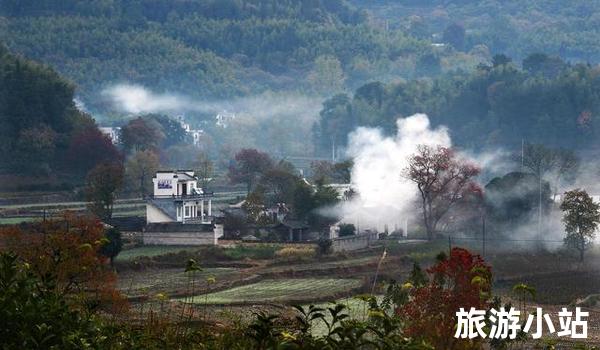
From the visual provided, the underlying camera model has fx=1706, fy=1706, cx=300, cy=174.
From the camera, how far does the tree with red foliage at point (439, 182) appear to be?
47406 mm

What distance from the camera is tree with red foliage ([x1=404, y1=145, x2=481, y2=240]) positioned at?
47.4 m

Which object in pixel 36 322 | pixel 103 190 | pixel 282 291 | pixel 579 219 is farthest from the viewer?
pixel 103 190

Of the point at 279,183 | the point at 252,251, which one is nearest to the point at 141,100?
the point at 279,183

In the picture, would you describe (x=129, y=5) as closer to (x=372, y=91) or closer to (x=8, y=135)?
(x=372, y=91)

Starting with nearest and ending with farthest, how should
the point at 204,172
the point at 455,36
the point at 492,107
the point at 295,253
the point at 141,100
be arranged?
the point at 295,253 < the point at 204,172 < the point at 492,107 < the point at 141,100 < the point at 455,36

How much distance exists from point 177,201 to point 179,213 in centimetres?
35

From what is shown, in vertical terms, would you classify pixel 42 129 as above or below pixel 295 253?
above

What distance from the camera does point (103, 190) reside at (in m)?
48.6

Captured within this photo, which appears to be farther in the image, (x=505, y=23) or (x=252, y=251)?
(x=505, y=23)

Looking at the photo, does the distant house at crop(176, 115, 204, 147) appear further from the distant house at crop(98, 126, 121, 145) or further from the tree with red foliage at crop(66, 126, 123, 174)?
the tree with red foliage at crop(66, 126, 123, 174)

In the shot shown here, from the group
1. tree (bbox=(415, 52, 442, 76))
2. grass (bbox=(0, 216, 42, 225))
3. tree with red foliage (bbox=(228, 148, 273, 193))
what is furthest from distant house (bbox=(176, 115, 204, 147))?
grass (bbox=(0, 216, 42, 225))

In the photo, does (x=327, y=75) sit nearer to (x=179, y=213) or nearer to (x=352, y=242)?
(x=179, y=213)

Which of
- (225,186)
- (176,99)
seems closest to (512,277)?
(225,186)

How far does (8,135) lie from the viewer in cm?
6488
